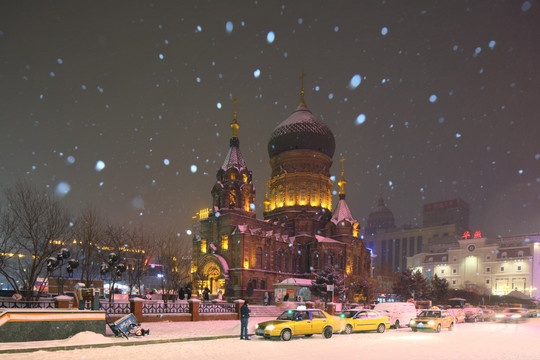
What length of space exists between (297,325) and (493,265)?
8999cm

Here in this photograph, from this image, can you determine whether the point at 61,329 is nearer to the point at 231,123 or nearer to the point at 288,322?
the point at 288,322

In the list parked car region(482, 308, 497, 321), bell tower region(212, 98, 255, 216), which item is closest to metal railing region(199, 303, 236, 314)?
parked car region(482, 308, 497, 321)

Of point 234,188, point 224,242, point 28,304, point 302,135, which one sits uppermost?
point 302,135

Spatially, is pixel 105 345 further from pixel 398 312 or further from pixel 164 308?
pixel 398 312

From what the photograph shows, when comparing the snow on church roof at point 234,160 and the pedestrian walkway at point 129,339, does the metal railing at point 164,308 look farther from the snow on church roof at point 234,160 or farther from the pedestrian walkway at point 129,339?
the snow on church roof at point 234,160

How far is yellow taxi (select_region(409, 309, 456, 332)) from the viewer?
2542 centimetres

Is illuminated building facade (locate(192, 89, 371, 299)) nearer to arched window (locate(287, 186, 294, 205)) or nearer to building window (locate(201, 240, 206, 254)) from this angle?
building window (locate(201, 240, 206, 254))

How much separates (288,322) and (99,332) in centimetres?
782

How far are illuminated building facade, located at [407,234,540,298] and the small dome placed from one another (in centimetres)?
4555

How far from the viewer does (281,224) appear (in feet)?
205

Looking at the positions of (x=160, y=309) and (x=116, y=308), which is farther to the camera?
(x=160, y=309)

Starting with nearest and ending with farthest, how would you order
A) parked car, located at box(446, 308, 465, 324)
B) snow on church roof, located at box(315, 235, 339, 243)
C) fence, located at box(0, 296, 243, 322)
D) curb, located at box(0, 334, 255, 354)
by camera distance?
curb, located at box(0, 334, 255, 354) → fence, located at box(0, 296, 243, 322) → parked car, located at box(446, 308, 465, 324) → snow on church roof, located at box(315, 235, 339, 243)

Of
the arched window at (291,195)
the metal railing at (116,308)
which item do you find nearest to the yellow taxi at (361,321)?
the metal railing at (116,308)

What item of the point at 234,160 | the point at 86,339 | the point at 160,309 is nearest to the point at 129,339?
the point at 86,339
